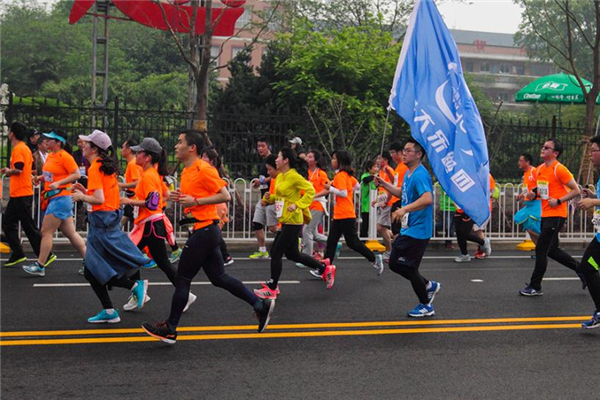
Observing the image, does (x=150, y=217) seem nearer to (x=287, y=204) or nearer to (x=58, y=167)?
(x=287, y=204)

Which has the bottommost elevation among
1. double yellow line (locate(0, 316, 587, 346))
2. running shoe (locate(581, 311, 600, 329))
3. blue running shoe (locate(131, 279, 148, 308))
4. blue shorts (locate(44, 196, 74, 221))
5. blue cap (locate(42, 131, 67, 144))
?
double yellow line (locate(0, 316, 587, 346))

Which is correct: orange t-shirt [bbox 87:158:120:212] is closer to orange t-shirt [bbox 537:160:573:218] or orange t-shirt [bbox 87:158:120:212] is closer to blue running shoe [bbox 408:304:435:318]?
blue running shoe [bbox 408:304:435:318]

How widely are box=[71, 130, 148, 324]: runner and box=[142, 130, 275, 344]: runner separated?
34.6 inches

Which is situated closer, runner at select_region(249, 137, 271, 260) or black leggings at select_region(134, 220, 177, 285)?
black leggings at select_region(134, 220, 177, 285)

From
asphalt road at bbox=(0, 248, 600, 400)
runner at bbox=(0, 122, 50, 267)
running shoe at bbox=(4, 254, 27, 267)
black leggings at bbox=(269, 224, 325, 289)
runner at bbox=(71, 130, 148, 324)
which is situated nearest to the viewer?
asphalt road at bbox=(0, 248, 600, 400)

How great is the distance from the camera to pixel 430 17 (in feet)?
29.5

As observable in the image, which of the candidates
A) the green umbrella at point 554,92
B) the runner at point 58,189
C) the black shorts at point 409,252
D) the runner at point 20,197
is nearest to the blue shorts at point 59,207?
the runner at point 58,189

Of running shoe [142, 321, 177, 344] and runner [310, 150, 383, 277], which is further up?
runner [310, 150, 383, 277]

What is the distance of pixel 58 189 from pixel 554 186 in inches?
228

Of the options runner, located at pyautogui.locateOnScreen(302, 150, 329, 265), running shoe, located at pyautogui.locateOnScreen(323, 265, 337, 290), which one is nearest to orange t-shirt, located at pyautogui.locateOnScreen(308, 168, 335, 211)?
runner, located at pyautogui.locateOnScreen(302, 150, 329, 265)

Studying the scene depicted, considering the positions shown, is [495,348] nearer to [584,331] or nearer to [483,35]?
[584,331]

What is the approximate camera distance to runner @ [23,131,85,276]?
31.7 feet

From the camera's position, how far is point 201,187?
6.88 m

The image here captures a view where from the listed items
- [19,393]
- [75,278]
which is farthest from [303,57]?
[19,393]
